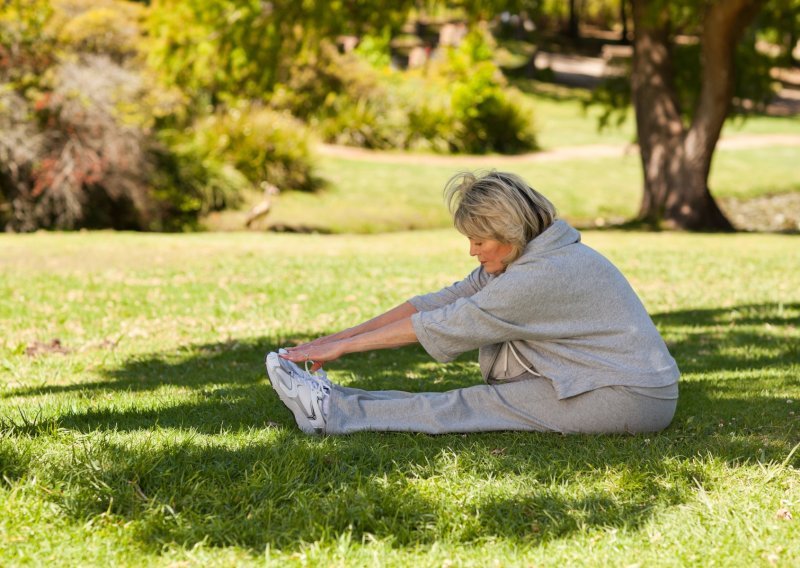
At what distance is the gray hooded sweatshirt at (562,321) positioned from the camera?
4543 millimetres

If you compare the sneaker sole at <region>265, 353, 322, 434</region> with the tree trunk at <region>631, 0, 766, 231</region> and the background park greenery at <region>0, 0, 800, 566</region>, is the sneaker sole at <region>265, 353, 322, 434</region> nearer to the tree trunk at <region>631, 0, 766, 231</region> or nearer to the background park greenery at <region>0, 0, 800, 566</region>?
the background park greenery at <region>0, 0, 800, 566</region>

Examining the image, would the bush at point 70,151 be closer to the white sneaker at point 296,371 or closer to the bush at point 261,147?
the bush at point 261,147

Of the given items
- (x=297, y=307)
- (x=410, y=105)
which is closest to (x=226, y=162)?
(x=410, y=105)

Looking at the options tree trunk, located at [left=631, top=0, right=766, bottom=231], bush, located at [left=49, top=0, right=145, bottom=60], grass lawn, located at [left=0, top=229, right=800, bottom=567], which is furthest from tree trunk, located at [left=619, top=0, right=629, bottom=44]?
grass lawn, located at [left=0, top=229, right=800, bottom=567]

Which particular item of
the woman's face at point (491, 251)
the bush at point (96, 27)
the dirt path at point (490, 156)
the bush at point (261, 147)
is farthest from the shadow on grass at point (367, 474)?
the dirt path at point (490, 156)

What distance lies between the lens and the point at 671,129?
63.1ft

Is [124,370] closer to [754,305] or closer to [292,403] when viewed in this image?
[292,403]

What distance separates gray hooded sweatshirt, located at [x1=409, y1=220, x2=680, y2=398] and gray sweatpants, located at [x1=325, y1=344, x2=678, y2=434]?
0.27 ft

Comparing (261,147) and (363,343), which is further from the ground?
(363,343)

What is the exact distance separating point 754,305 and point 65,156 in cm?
1194

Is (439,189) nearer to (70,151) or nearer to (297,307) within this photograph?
(70,151)

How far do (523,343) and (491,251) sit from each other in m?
0.48

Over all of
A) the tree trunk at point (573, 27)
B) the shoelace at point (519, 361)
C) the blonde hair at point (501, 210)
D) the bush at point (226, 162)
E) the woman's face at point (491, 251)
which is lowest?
the bush at point (226, 162)

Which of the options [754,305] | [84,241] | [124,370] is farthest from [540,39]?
[124,370]
